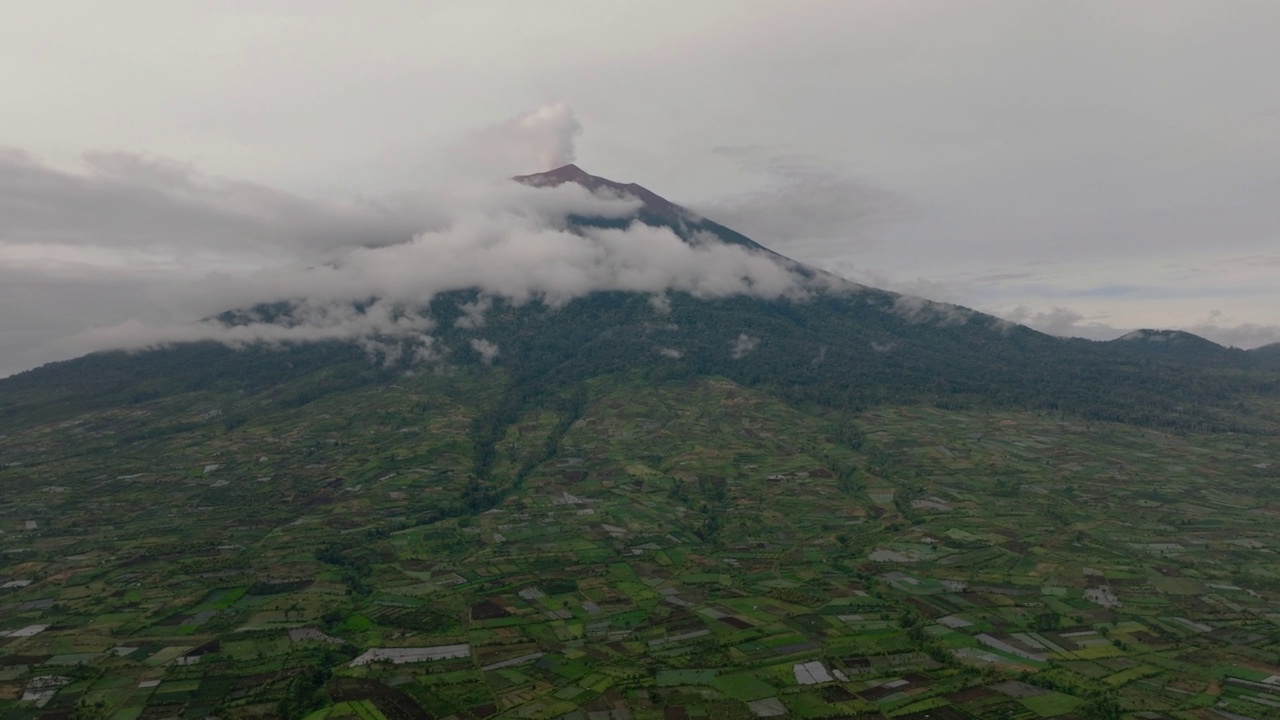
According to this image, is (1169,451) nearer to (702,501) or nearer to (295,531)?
(702,501)

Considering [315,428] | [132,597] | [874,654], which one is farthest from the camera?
[315,428]

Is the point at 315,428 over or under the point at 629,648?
over

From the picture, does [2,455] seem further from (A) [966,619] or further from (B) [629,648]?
(A) [966,619]

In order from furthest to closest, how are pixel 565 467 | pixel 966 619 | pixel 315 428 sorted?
1. pixel 315 428
2. pixel 565 467
3. pixel 966 619

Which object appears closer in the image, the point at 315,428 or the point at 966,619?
the point at 966,619

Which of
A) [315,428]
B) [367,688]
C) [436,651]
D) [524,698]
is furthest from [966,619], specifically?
[315,428]

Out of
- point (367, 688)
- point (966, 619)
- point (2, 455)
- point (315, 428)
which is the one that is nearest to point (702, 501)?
point (966, 619)
